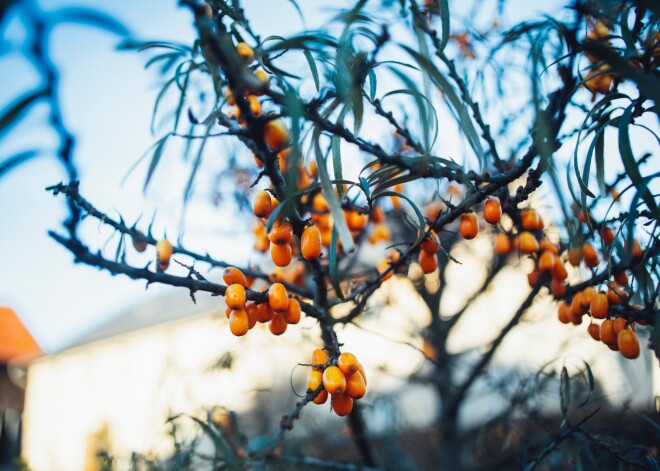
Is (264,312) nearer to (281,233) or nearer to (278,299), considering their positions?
(278,299)

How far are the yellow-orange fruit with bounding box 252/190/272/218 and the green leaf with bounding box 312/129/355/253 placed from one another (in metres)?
0.29

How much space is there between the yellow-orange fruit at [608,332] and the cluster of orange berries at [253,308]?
761mm

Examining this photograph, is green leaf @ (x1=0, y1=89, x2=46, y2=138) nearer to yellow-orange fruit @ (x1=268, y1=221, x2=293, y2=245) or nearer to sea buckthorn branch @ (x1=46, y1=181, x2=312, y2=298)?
sea buckthorn branch @ (x1=46, y1=181, x2=312, y2=298)

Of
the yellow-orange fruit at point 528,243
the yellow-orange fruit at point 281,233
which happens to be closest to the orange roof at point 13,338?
the yellow-orange fruit at point 281,233

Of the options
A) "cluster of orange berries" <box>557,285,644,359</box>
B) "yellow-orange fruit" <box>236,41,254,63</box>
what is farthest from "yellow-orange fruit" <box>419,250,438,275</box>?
"yellow-orange fruit" <box>236,41,254,63</box>

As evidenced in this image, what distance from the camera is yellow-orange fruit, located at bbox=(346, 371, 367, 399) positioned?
0.89m

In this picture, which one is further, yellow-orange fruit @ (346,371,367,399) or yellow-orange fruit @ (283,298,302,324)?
yellow-orange fruit @ (283,298,302,324)

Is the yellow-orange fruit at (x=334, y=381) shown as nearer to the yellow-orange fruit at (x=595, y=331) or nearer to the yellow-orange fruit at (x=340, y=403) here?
A: the yellow-orange fruit at (x=340, y=403)

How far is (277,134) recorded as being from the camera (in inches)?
34.7

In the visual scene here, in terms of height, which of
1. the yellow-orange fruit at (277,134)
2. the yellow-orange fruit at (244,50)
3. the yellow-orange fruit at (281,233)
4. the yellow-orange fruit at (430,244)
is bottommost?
the yellow-orange fruit at (430,244)

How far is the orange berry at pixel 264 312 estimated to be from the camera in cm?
103

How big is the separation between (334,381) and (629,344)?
717mm

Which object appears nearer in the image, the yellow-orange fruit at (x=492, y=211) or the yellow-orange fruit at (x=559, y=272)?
the yellow-orange fruit at (x=492, y=211)

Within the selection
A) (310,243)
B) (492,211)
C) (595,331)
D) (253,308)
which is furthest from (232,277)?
(595,331)
